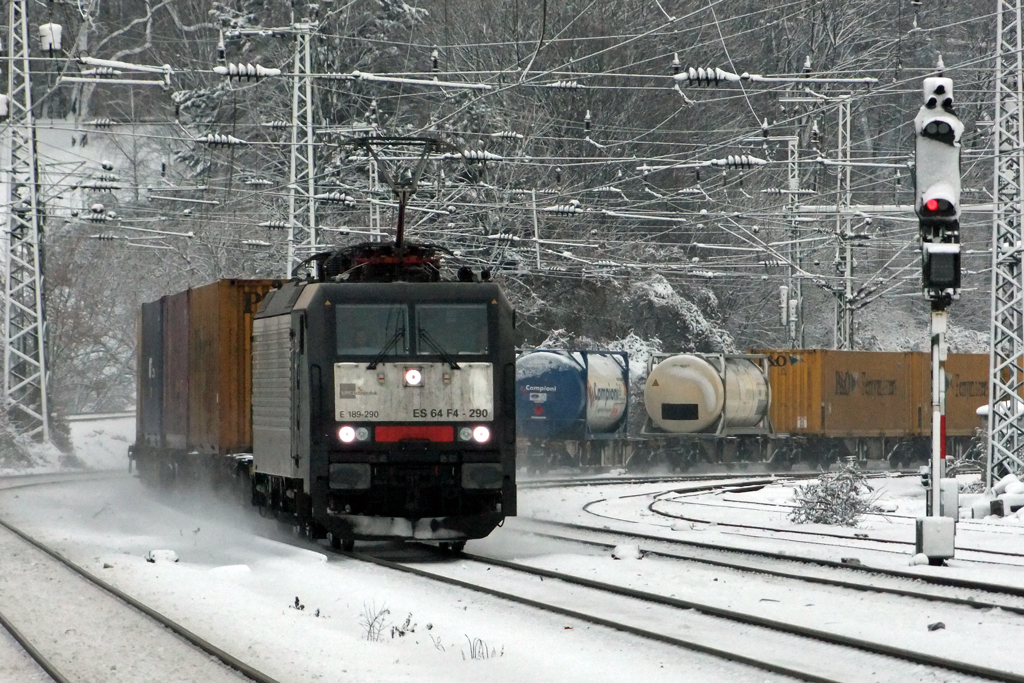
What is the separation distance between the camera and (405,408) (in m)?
14.1

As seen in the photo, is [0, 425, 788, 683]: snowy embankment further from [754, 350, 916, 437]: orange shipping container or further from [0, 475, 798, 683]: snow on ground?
[754, 350, 916, 437]: orange shipping container

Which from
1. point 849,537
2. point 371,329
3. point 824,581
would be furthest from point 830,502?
point 371,329

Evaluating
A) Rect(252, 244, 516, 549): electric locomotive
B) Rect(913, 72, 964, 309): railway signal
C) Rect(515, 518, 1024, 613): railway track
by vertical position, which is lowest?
Rect(515, 518, 1024, 613): railway track

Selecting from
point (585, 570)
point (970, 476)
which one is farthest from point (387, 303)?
point (970, 476)

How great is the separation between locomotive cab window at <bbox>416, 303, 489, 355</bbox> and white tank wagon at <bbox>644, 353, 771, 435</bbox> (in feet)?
73.2

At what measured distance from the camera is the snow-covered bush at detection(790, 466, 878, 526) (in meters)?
20.3

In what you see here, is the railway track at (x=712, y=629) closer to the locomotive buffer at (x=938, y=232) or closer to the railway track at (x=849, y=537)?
the locomotive buffer at (x=938, y=232)

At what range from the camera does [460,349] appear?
1432 cm

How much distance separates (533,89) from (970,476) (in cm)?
2009

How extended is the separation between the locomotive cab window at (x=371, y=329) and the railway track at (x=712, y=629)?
2072mm

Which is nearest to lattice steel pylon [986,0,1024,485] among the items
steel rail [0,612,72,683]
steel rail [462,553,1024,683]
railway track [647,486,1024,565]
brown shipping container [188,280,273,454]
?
railway track [647,486,1024,565]

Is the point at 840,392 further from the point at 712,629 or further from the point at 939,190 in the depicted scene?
the point at 712,629

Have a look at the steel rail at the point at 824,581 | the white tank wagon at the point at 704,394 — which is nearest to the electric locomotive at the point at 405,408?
the steel rail at the point at 824,581

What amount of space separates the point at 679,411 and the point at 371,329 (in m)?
23.0
